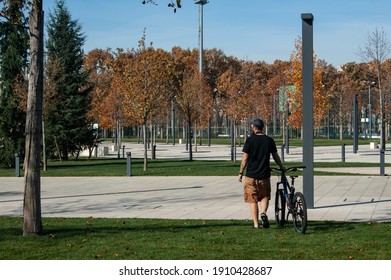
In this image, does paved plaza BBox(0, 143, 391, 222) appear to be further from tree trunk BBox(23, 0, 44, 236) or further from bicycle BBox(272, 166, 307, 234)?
tree trunk BBox(23, 0, 44, 236)

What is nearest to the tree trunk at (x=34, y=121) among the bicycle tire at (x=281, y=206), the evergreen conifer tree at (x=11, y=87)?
the bicycle tire at (x=281, y=206)

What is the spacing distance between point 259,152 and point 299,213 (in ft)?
3.73

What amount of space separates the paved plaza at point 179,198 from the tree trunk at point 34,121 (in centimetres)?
334

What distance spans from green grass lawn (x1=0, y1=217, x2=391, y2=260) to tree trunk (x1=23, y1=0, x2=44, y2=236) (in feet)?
1.42

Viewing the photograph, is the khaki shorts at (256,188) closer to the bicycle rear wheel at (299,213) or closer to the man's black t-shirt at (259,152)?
the man's black t-shirt at (259,152)

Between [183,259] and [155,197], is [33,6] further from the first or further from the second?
[155,197]

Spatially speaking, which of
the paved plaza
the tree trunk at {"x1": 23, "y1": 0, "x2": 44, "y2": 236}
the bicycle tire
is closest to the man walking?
the bicycle tire

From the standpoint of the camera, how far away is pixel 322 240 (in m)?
8.94

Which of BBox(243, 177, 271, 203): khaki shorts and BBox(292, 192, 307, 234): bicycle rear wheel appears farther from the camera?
BBox(243, 177, 271, 203): khaki shorts

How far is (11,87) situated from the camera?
105 ft

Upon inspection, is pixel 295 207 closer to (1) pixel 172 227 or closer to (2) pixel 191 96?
(1) pixel 172 227

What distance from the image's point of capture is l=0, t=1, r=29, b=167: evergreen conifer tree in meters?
31.9
